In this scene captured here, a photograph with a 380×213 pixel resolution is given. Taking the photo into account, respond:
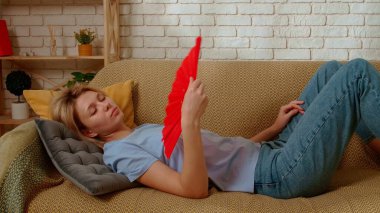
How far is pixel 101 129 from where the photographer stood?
1.62 meters

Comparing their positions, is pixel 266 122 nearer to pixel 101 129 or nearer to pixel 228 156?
pixel 228 156

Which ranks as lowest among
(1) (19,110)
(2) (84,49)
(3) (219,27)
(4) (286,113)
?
(1) (19,110)

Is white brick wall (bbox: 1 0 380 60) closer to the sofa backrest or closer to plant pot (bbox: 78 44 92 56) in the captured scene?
plant pot (bbox: 78 44 92 56)

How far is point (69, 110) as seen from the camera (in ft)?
5.32

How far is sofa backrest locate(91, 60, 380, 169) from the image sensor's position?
6.27ft

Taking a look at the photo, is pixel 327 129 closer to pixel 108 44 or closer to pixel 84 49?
pixel 108 44

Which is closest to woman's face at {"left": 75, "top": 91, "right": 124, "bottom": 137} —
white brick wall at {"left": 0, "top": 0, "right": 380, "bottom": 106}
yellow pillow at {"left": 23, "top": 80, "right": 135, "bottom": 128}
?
yellow pillow at {"left": 23, "top": 80, "right": 135, "bottom": 128}

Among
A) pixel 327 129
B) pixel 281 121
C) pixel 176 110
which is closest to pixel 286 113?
pixel 281 121

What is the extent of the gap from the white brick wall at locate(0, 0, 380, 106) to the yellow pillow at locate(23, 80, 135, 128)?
1118 mm

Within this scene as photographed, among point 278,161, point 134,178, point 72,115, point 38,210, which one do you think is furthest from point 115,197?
point 278,161

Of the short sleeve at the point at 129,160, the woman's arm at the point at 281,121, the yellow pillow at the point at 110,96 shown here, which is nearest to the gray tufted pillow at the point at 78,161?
the short sleeve at the point at 129,160

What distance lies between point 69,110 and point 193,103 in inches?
23.0

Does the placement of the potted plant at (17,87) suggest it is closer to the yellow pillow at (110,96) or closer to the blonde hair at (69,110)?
the yellow pillow at (110,96)

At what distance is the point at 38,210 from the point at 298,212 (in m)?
0.79
